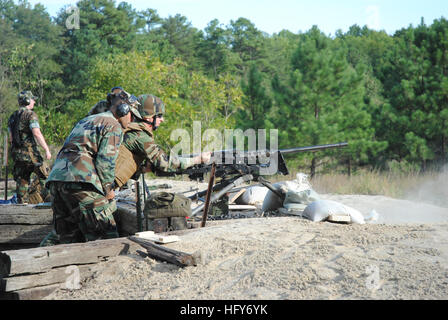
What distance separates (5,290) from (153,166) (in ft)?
6.34

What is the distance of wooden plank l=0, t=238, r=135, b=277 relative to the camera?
136 inches

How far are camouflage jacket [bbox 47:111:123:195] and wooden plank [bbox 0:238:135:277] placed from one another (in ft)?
1.90

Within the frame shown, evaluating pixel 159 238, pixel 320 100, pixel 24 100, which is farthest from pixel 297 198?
pixel 320 100

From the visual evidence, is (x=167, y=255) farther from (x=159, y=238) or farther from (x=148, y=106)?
(x=148, y=106)

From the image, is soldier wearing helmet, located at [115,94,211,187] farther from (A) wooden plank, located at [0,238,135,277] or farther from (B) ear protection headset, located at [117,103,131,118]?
(A) wooden plank, located at [0,238,135,277]

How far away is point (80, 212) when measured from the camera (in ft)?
14.0

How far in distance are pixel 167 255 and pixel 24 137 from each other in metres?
5.15

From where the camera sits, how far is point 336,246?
4184 millimetres

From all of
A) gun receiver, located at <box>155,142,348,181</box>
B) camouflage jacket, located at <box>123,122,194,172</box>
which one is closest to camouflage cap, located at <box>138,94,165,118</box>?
camouflage jacket, located at <box>123,122,194,172</box>

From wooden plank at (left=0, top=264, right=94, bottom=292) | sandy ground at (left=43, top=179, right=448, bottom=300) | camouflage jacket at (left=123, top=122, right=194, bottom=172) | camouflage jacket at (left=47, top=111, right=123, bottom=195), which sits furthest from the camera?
camouflage jacket at (left=123, top=122, right=194, bottom=172)

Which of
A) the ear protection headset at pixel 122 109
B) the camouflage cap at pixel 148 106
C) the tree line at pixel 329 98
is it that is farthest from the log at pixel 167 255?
the tree line at pixel 329 98

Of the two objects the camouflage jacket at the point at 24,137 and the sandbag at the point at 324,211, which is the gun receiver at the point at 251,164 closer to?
the sandbag at the point at 324,211

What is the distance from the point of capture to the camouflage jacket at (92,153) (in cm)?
414
